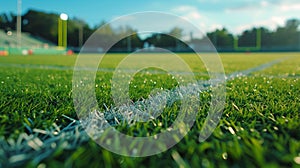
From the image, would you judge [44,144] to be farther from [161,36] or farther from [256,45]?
[256,45]

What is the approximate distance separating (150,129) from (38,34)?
3754 centimetres

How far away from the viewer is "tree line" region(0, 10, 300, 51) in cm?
2850

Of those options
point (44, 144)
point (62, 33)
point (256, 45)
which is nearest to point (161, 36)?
point (256, 45)

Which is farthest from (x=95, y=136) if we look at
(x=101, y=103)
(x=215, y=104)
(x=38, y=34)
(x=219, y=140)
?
(x=38, y=34)

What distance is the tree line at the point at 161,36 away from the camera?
2850cm

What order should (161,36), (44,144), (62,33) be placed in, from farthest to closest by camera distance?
(62,33), (161,36), (44,144)

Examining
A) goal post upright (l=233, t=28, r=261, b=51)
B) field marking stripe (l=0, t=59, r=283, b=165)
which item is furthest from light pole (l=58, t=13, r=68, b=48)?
field marking stripe (l=0, t=59, r=283, b=165)

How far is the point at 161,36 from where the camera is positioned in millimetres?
28547

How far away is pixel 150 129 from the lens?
0.68m

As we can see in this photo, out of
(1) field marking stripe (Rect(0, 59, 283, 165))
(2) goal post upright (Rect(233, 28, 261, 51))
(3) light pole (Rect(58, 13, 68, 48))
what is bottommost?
(1) field marking stripe (Rect(0, 59, 283, 165))

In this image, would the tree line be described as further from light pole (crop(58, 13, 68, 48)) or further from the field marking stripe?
the field marking stripe

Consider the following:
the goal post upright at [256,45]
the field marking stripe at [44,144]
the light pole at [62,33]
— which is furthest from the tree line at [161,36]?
the field marking stripe at [44,144]

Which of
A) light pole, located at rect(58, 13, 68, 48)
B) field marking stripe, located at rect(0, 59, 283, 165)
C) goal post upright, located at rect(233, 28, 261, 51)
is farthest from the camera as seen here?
light pole, located at rect(58, 13, 68, 48)

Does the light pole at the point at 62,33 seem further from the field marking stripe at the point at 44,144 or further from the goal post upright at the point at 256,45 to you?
the field marking stripe at the point at 44,144
